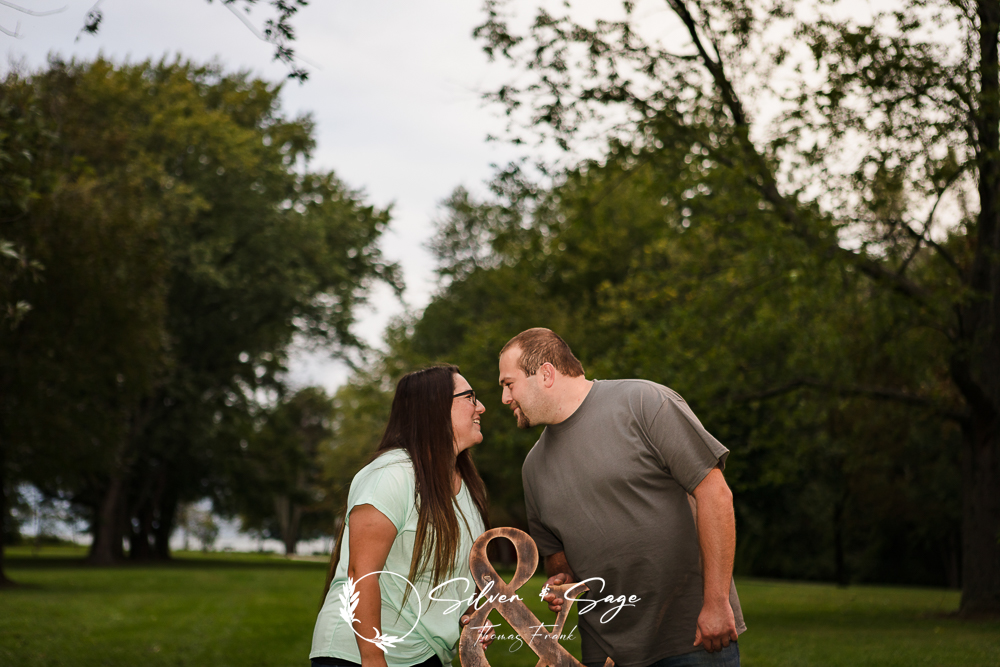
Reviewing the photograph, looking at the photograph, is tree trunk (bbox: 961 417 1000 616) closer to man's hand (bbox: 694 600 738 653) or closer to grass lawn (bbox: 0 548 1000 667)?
grass lawn (bbox: 0 548 1000 667)

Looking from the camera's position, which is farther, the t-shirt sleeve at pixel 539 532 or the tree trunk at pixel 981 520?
the tree trunk at pixel 981 520

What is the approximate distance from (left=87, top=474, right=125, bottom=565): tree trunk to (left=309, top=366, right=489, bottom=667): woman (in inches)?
1290

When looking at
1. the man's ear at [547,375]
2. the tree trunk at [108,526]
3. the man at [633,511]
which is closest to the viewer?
the man at [633,511]

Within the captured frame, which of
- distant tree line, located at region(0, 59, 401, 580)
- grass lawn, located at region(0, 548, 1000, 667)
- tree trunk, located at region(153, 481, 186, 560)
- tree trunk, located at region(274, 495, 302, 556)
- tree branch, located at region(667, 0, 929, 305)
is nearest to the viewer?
grass lawn, located at region(0, 548, 1000, 667)

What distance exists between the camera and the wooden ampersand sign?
312cm

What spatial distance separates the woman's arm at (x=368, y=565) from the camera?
3039 mm

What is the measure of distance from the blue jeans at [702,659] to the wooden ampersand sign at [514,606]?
0.40m

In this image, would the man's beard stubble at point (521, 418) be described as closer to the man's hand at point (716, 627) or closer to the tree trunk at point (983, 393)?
the man's hand at point (716, 627)

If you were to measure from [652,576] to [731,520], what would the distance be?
14.3 inches

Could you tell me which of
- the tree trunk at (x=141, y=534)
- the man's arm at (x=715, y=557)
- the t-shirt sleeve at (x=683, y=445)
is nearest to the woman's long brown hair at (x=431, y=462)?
the t-shirt sleeve at (x=683, y=445)

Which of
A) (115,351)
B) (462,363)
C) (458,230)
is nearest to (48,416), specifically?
(115,351)

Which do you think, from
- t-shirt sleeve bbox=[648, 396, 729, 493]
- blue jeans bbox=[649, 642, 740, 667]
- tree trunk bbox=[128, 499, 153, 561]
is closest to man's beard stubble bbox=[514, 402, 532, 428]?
t-shirt sleeve bbox=[648, 396, 729, 493]

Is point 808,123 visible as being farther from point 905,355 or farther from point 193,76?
point 193,76

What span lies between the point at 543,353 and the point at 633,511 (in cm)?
71
